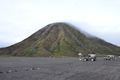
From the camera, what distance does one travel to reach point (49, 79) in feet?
232

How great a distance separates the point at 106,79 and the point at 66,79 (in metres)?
10.4

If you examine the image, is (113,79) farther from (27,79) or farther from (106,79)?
(27,79)

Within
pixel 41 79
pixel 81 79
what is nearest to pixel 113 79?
pixel 81 79

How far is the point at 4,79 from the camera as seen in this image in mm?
72562

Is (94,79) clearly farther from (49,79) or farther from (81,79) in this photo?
(49,79)

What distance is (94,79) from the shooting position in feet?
231

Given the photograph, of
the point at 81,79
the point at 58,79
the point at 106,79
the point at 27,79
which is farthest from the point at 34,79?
the point at 106,79

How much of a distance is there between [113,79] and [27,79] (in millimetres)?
22455

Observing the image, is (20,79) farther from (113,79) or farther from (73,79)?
(113,79)

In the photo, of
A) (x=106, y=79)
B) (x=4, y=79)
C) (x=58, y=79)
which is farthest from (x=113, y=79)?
(x=4, y=79)

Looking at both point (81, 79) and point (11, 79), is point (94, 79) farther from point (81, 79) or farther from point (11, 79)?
point (11, 79)

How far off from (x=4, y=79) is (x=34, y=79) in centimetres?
837

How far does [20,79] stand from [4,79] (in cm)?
467

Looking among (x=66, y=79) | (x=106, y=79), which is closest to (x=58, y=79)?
(x=66, y=79)
